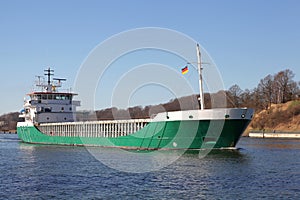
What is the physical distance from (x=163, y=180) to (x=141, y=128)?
57.0 ft

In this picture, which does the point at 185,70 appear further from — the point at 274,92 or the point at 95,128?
the point at 274,92

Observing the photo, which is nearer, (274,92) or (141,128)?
(141,128)

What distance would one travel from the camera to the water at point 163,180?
18.8m

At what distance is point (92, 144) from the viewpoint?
1922 inches

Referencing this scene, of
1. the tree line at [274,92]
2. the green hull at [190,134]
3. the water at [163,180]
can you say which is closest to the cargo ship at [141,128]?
the green hull at [190,134]

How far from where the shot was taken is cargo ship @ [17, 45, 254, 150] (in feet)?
114

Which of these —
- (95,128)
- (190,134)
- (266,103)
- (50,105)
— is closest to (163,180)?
(190,134)

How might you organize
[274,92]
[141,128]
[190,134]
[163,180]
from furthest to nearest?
1. [274,92]
2. [141,128]
3. [190,134]
4. [163,180]

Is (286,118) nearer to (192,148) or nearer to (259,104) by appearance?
(259,104)

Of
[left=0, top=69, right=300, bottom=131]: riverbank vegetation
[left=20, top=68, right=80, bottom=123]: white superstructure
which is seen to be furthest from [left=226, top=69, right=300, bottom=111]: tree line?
[left=20, top=68, right=80, bottom=123]: white superstructure

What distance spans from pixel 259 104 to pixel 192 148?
Result: 81161 mm

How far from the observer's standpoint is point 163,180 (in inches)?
882

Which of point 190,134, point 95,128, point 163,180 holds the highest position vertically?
point 95,128

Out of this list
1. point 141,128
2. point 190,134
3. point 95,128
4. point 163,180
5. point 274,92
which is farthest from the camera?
point 274,92
